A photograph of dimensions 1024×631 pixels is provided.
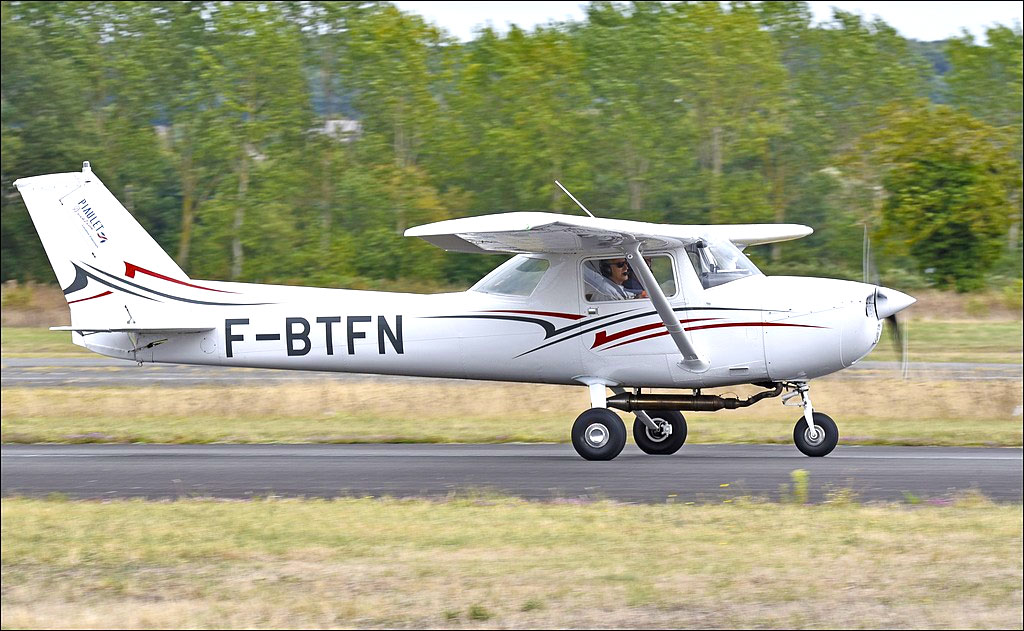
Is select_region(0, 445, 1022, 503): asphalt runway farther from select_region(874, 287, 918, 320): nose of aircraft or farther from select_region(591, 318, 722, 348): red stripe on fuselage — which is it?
select_region(874, 287, 918, 320): nose of aircraft

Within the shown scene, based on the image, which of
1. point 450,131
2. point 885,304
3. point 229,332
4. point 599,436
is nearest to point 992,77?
point 450,131

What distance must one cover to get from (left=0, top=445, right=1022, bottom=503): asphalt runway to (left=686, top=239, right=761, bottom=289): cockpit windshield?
1.96 m

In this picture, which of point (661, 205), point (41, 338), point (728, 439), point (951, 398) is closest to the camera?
point (728, 439)

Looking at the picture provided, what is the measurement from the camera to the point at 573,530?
29.2 feet

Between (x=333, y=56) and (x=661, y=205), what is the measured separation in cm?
1373

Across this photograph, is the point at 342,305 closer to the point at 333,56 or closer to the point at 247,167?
the point at 247,167

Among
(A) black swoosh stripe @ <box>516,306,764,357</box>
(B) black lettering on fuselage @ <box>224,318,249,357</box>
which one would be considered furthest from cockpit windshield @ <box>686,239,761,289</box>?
(B) black lettering on fuselage @ <box>224,318,249,357</box>

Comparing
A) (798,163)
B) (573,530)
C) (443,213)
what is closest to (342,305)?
(573,530)

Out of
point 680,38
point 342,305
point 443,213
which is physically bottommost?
point 342,305

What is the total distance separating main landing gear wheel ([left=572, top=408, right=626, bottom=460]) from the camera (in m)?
13.3

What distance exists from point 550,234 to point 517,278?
1.20 metres

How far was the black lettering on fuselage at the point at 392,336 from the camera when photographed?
14125 millimetres

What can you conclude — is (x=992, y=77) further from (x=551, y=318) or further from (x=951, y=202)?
(x=551, y=318)

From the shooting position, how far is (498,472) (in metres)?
12.4
